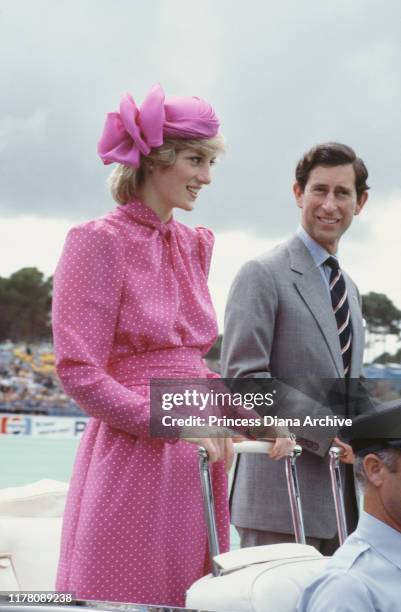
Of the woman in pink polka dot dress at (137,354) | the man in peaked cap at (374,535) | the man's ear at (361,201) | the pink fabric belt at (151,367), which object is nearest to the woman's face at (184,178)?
the woman in pink polka dot dress at (137,354)

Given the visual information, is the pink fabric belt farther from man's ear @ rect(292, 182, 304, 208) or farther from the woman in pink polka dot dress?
man's ear @ rect(292, 182, 304, 208)

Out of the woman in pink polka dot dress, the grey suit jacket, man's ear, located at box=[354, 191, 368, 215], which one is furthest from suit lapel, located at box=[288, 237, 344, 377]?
the woman in pink polka dot dress

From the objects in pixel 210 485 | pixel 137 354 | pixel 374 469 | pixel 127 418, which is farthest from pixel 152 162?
pixel 374 469

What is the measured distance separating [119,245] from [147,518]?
0.40 meters

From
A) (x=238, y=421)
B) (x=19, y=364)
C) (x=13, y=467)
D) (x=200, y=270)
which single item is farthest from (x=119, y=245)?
(x=19, y=364)

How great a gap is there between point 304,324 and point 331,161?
318 millimetres

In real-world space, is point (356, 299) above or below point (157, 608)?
above

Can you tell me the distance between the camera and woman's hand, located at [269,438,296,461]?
1.58 meters

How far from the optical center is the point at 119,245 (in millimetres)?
1628

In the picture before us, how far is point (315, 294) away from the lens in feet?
6.49

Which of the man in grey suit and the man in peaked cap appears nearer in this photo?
the man in peaked cap

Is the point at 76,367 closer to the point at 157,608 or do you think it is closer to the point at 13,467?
the point at 157,608

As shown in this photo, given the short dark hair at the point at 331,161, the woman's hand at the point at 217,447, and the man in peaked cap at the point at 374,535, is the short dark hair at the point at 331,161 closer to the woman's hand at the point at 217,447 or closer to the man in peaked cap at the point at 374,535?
the woman's hand at the point at 217,447

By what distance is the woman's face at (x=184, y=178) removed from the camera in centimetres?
166
